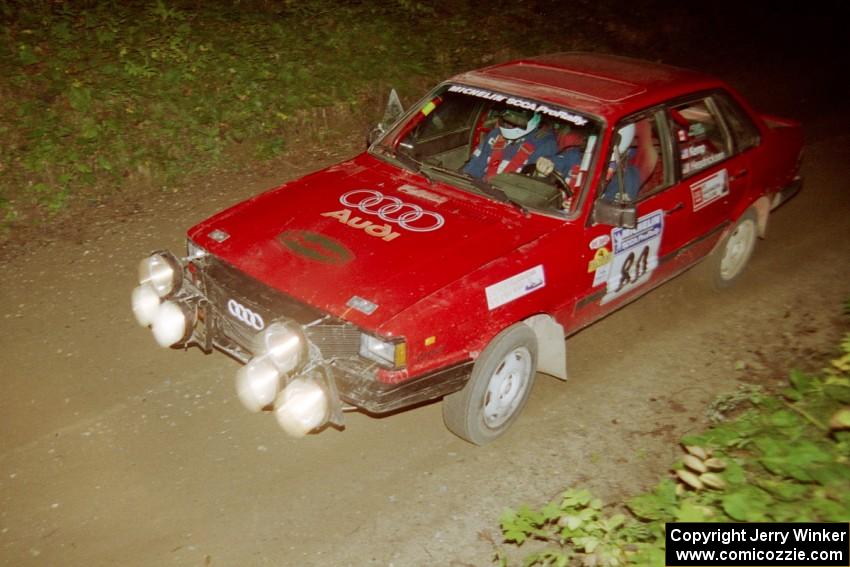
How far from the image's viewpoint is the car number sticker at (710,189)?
468 cm

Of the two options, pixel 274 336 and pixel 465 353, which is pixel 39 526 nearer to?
pixel 274 336

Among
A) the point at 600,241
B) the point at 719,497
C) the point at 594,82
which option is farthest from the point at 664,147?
the point at 719,497

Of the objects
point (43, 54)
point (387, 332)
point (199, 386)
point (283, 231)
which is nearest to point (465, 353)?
point (387, 332)

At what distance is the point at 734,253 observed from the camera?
5.64 metres

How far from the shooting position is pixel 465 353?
3.55 metres

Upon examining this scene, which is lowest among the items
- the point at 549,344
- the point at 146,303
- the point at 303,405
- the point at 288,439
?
the point at 288,439

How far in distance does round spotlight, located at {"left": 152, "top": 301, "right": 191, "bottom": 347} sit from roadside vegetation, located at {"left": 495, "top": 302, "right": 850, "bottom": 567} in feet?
6.26

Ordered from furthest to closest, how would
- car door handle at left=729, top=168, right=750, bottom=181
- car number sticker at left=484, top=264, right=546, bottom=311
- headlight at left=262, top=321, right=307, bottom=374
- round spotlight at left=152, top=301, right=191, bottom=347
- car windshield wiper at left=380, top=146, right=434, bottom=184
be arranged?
1. car door handle at left=729, top=168, right=750, bottom=181
2. car windshield wiper at left=380, top=146, right=434, bottom=184
3. round spotlight at left=152, top=301, right=191, bottom=347
4. car number sticker at left=484, top=264, right=546, bottom=311
5. headlight at left=262, top=321, right=307, bottom=374

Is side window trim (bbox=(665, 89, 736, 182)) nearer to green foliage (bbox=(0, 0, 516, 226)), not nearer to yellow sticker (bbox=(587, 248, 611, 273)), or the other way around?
yellow sticker (bbox=(587, 248, 611, 273))

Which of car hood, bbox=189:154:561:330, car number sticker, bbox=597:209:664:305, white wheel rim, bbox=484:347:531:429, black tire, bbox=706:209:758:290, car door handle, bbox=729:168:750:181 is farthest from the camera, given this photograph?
black tire, bbox=706:209:758:290

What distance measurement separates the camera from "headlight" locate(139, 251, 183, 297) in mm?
3852

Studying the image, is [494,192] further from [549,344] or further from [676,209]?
[676,209]

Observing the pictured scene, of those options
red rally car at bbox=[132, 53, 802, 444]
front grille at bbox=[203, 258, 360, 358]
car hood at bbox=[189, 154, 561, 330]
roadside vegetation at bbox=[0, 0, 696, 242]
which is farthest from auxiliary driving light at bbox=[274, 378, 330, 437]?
roadside vegetation at bbox=[0, 0, 696, 242]

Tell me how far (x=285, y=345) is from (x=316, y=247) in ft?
2.28
